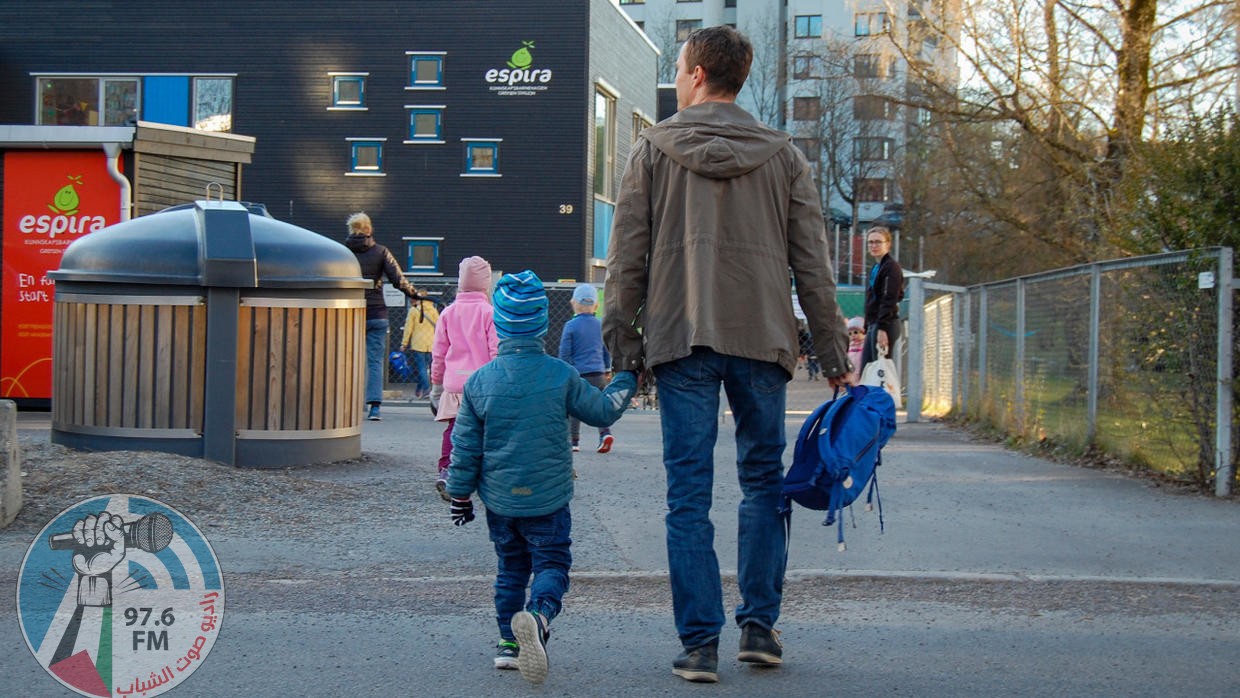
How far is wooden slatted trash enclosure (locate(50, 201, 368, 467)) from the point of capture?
923 cm

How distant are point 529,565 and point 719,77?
6.00ft

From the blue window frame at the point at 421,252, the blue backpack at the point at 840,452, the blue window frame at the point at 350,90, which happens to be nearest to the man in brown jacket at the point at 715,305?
the blue backpack at the point at 840,452

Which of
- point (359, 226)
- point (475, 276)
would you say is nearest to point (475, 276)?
point (475, 276)

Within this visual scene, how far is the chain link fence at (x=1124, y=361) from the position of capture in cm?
908

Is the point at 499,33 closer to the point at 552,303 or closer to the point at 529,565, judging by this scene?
the point at 552,303

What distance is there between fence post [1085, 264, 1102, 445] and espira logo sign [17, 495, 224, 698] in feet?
25.9

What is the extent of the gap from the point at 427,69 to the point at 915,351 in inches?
871

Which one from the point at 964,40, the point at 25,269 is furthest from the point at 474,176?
the point at 25,269

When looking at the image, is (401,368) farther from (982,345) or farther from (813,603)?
(813,603)

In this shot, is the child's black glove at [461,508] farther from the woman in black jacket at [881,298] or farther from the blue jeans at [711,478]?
the woman in black jacket at [881,298]

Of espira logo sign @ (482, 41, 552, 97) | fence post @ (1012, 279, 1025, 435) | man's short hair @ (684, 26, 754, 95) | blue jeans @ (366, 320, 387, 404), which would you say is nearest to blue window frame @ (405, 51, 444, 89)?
espira logo sign @ (482, 41, 552, 97)

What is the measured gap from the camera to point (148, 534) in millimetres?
5094

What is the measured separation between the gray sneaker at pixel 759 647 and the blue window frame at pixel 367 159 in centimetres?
3229

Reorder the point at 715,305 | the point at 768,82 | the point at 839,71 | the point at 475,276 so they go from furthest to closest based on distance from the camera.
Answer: the point at 768,82
the point at 839,71
the point at 475,276
the point at 715,305
